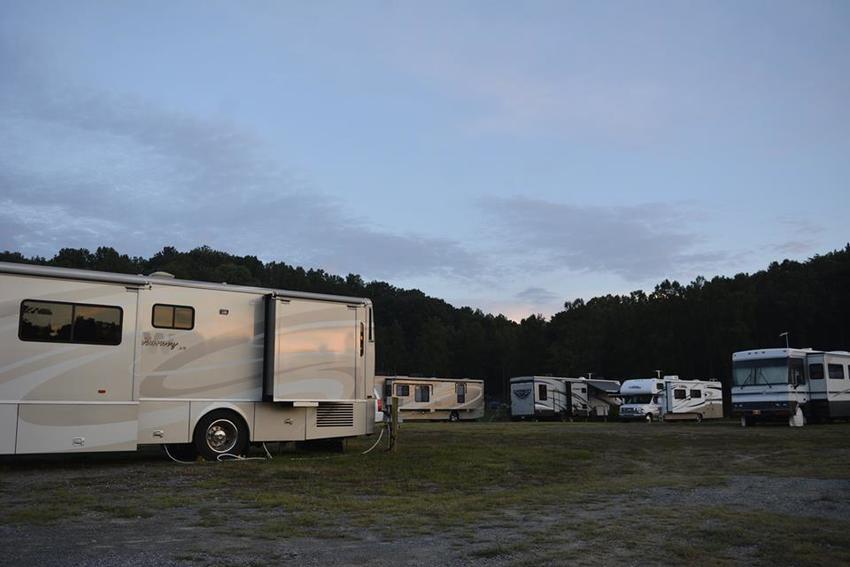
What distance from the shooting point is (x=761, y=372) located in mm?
28375

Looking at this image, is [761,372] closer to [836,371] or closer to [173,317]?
[836,371]

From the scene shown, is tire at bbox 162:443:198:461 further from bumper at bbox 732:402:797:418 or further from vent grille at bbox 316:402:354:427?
bumper at bbox 732:402:797:418

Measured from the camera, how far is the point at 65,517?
7.62 m

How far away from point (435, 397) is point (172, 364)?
3081 cm

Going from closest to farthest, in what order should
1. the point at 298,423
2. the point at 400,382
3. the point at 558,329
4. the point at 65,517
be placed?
the point at 65,517 → the point at 298,423 → the point at 400,382 → the point at 558,329

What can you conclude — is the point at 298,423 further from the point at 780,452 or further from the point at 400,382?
the point at 400,382

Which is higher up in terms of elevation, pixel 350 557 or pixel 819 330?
pixel 819 330

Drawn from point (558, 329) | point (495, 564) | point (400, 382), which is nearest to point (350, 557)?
point (495, 564)

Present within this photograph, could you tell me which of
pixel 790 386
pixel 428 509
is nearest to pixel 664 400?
pixel 790 386

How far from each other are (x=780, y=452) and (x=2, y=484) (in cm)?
1524

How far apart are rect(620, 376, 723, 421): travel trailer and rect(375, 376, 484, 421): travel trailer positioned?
8861 mm

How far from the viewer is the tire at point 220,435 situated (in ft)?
43.3

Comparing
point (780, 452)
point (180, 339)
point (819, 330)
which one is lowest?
point (780, 452)

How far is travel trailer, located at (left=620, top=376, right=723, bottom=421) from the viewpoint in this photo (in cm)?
4125
